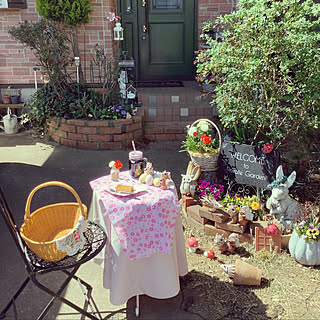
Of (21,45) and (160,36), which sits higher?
(160,36)

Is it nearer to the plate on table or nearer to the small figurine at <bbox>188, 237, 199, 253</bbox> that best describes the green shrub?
the small figurine at <bbox>188, 237, 199, 253</bbox>

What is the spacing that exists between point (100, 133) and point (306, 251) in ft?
12.1

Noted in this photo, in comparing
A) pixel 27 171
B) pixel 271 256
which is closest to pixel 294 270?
pixel 271 256

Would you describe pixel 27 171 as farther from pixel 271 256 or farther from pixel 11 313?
pixel 271 256

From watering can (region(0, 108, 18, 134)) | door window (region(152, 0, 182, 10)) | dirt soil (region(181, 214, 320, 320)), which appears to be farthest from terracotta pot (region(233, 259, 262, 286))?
door window (region(152, 0, 182, 10))

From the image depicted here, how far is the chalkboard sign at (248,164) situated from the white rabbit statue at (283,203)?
10.8 inches

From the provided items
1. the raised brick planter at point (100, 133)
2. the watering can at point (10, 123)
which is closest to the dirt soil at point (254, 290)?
the raised brick planter at point (100, 133)

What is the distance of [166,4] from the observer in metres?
7.61

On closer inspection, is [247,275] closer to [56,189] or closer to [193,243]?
[193,243]

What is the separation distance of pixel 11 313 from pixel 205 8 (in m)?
5.96

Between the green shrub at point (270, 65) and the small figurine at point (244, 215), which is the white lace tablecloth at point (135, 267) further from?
the green shrub at point (270, 65)

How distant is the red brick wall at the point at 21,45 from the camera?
7.11 m

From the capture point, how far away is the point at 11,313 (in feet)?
10.0

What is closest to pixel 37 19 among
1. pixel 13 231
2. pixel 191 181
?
pixel 191 181
